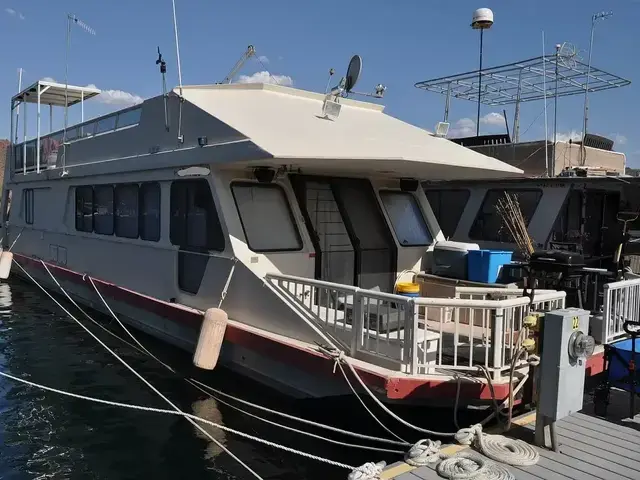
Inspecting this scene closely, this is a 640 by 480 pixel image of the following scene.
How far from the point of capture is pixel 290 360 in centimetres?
568

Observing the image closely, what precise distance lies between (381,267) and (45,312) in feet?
22.7

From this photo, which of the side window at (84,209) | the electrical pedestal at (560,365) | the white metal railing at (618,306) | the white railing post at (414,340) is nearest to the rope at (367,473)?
the white railing post at (414,340)

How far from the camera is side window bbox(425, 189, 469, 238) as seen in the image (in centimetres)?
1064

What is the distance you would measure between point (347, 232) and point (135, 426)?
3.42m

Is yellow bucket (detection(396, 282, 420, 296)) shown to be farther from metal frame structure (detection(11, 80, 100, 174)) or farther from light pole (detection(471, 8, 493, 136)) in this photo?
metal frame structure (detection(11, 80, 100, 174))

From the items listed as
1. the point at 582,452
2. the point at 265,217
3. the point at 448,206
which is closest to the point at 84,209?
the point at 265,217

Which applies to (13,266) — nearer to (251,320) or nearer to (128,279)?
(128,279)

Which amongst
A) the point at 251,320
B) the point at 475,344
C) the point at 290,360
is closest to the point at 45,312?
the point at 251,320

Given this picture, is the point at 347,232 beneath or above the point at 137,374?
above

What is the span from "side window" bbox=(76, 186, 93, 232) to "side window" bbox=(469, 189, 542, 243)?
6757mm

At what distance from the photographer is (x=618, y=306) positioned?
6.05 metres

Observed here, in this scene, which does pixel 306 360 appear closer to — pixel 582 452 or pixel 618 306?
pixel 582 452

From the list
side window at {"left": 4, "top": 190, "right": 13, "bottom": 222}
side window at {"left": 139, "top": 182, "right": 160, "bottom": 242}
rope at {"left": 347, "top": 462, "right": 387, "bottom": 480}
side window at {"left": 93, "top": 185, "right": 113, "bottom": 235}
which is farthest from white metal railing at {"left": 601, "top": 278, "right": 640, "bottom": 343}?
side window at {"left": 4, "top": 190, "right": 13, "bottom": 222}

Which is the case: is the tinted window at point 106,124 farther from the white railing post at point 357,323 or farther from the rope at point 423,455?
the rope at point 423,455
